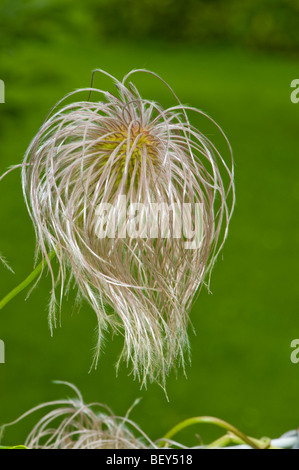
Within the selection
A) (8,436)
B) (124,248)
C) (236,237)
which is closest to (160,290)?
(124,248)

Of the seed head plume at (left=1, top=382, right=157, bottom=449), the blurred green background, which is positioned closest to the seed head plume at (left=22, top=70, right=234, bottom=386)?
the blurred green background

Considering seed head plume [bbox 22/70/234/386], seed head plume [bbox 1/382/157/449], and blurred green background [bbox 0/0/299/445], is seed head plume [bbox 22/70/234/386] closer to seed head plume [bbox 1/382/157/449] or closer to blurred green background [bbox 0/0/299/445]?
blurred green background [bbox 0/0/299/445]

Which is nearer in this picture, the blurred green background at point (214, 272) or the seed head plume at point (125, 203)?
the seed head plume at point (125, 203)

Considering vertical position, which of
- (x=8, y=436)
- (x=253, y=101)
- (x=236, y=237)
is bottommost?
(x=8, y=436)

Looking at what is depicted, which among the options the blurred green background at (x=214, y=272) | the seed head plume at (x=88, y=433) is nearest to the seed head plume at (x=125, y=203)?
the blurred green background at (x=214, y=272)

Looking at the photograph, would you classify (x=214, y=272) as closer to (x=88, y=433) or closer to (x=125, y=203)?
(x=88, y=433)

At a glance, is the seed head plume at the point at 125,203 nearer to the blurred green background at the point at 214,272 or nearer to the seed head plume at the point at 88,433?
the blurred green background at the point at 214,272

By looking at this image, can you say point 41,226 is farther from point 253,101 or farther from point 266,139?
point 253,101
